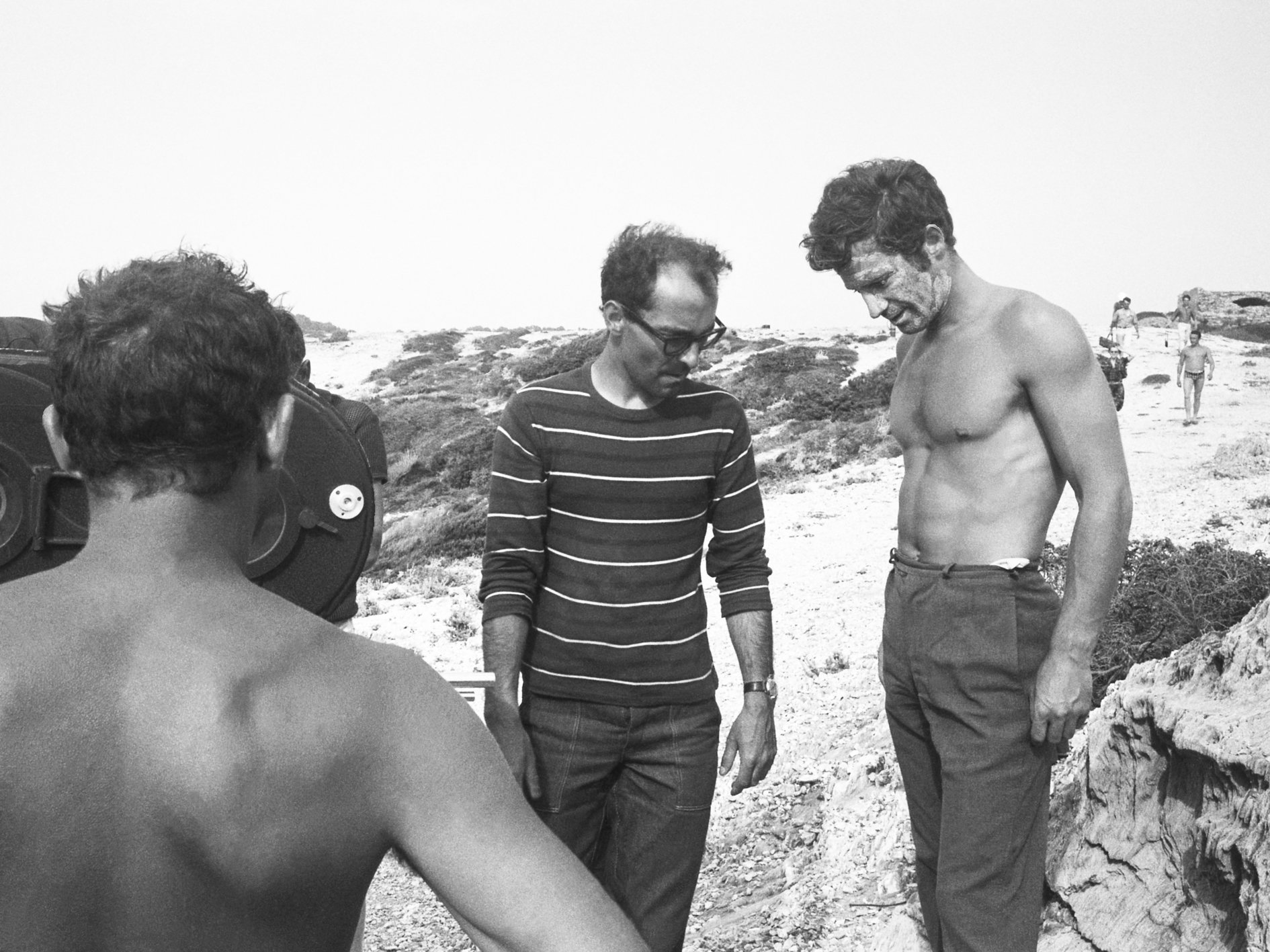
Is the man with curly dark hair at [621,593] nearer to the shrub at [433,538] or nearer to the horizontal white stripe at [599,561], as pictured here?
the horizontal white stripe at [599,561]

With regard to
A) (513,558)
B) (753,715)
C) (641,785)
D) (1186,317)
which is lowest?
(1186,317)

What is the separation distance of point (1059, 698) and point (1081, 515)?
1.35 ft

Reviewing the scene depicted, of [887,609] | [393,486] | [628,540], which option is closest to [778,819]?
[887,609]

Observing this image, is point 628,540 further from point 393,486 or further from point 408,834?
point 393,486

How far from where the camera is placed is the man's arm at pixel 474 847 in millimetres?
1114

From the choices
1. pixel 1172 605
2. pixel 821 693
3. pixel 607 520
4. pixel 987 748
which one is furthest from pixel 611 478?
pixel 821 693

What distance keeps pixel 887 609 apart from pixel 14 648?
249 centimetres

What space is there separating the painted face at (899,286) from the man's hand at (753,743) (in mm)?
1031

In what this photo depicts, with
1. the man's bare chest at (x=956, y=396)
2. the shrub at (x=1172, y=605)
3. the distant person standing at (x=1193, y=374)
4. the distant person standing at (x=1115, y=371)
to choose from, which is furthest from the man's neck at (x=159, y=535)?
the distant person standing at (x=1193, y=374)

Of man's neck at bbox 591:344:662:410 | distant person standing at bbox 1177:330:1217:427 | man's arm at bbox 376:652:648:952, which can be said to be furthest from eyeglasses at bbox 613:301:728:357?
distant person standing at bbox 1177:330:1217:427

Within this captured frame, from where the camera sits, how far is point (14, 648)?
3.40ft

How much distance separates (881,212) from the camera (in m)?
3.13

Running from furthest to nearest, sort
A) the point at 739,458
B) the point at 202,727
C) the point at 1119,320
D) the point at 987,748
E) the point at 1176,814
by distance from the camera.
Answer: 1. the point at 1119,320
2. the point at 1176,814
3. the point at 739,458
4. the point at 987,748
5. the point at 202,727

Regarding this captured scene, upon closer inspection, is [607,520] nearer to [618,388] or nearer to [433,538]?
[618,388]
